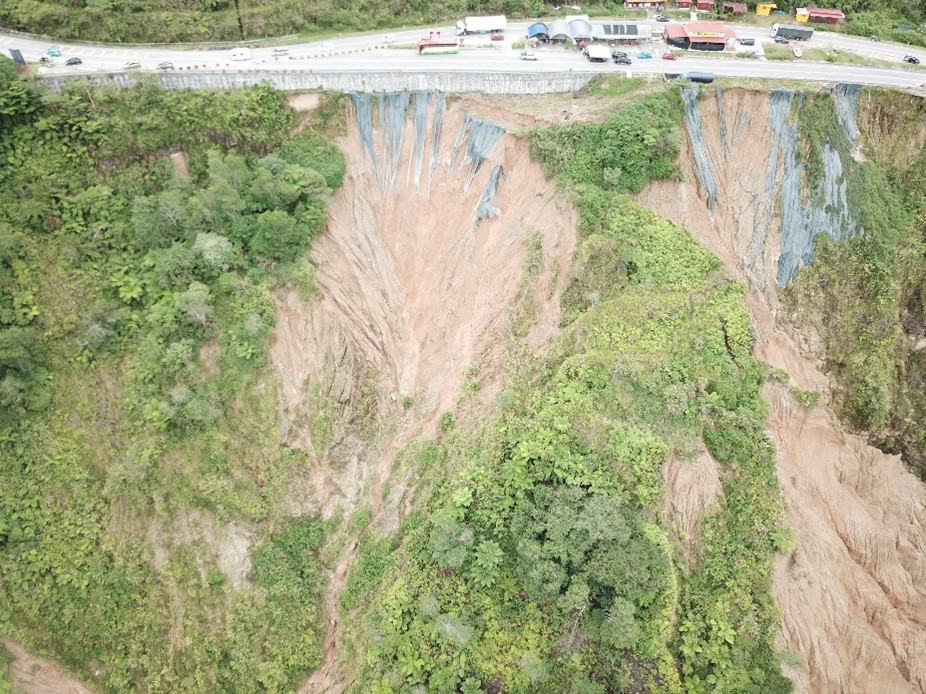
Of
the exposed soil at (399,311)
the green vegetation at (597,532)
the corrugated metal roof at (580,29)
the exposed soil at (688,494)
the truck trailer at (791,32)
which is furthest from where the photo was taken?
the truck trailer at (791,32)

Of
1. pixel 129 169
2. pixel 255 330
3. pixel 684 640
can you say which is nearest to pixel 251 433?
pixel 255 330

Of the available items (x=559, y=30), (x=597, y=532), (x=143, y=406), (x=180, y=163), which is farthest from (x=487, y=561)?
(x=559, y=30)

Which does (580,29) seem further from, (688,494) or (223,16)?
(688,494)

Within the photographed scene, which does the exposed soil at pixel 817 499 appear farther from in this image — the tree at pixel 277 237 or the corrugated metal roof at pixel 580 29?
the tree at pixel 277 237

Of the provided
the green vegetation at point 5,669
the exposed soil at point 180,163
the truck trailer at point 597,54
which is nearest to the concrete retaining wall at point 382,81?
the truck trailer at point 597,54

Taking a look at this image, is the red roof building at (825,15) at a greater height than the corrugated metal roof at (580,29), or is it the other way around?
the red roof building at (825,15)

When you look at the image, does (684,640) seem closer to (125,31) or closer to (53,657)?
(53,657)

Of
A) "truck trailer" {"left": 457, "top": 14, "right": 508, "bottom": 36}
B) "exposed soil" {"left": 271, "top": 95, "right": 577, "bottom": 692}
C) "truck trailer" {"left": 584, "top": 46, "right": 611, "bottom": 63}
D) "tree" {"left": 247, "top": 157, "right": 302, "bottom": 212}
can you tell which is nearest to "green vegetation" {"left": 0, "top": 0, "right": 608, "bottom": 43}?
"truck trailer" {"left": 457, "top": 14, "right": 508, "bottom": 36}
